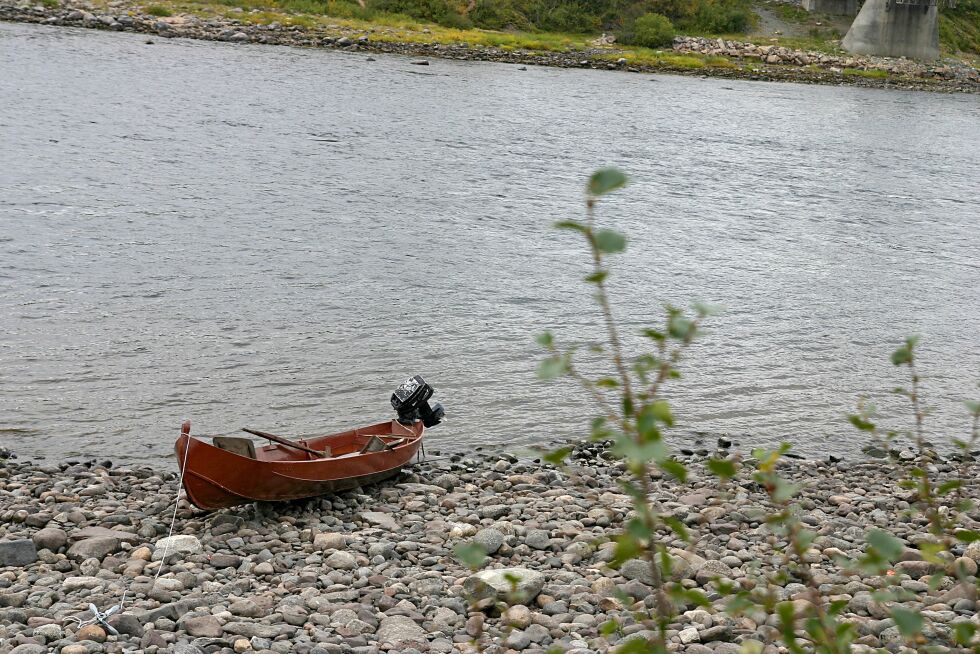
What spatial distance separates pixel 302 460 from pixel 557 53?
65.3 metres

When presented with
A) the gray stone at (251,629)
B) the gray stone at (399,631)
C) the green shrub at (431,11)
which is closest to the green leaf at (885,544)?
the gray stone at (399,631)

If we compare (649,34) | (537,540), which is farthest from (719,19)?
(537,540)

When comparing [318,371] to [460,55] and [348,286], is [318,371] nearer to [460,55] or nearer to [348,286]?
[348,286]

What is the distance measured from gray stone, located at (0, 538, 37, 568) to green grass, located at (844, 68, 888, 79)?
77269mm

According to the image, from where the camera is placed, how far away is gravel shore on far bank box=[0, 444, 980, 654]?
23.8 ft

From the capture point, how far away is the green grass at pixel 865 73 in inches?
3063

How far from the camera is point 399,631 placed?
7.46 m

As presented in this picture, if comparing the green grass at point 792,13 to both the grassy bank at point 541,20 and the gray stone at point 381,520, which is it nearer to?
the grassy bank at point 541,20

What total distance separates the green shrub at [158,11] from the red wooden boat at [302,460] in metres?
58.5

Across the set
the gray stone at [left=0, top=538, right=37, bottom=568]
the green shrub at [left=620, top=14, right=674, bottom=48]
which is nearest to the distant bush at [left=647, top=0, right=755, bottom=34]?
the green shrub at [left=620, top=14, right=674, bottom=48]

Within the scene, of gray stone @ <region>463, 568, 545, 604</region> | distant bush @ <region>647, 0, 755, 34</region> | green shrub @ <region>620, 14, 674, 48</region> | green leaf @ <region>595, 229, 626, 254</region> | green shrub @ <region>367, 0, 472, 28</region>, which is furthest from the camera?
distant bush @ <region>647, 0, 755, 34</region>

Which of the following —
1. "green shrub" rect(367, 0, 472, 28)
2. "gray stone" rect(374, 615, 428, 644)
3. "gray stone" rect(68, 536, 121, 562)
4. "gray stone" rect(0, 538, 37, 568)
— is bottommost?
"gray stone" rect(68, 536, 121, 562)

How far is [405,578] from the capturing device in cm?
860

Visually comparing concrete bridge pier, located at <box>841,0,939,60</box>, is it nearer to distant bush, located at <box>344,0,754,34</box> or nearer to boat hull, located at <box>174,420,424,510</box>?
distant bush, located at <box>344,0,754,34</box>
